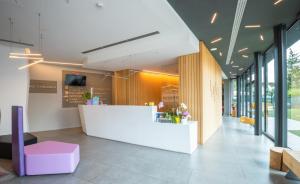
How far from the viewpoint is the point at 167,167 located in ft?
12.7

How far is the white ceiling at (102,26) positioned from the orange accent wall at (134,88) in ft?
9.43

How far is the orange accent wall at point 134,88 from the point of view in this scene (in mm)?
9725

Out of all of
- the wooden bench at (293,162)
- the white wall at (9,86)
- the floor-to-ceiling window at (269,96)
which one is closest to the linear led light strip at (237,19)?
the floor-to-ceiling window at (269,96)

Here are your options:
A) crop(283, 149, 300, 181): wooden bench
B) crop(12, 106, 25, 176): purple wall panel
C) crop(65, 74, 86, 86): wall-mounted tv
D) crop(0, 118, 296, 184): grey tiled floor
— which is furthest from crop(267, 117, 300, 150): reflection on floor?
crop(65, 74, 86, 86): wall-mounted tv

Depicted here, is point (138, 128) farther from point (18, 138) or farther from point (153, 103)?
point (18, 138)

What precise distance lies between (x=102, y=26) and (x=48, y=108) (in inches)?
248

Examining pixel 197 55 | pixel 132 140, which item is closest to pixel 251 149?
pixel 197 55

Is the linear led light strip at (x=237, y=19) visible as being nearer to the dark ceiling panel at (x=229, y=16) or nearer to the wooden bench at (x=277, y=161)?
the dark ceiling panel at (x=229, y=16)

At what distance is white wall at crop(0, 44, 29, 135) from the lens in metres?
5.77

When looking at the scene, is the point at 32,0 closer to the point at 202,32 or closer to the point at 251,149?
the point at 202,32

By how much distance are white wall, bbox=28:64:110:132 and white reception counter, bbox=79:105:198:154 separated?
239 centimetres

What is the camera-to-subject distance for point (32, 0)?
3422 mm

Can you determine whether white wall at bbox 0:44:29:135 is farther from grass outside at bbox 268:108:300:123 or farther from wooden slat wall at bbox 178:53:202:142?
grass outside at bbox 268:108:300:123

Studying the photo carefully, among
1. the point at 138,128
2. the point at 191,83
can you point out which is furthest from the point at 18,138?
the point at 191,83
